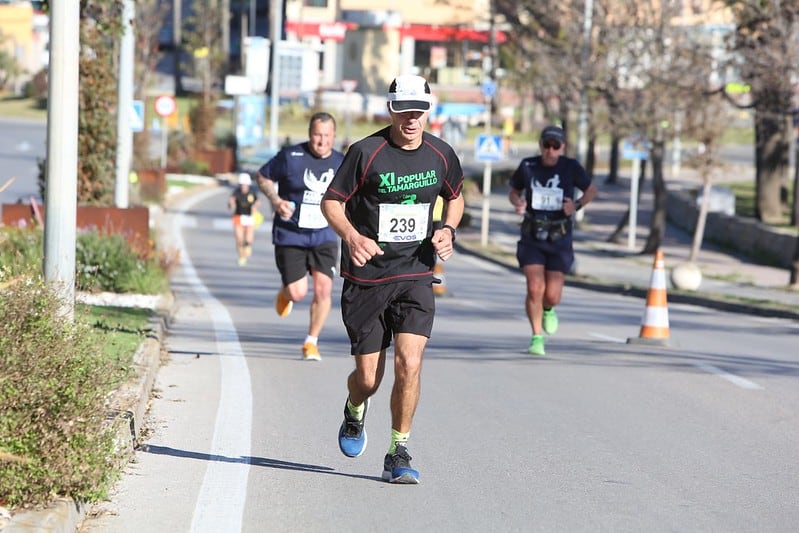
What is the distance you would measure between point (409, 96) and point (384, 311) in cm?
110

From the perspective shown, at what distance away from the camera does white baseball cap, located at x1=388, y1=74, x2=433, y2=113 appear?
23.8 ft

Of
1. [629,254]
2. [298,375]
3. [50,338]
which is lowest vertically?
[629,254]

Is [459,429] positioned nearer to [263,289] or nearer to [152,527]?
[152,527]

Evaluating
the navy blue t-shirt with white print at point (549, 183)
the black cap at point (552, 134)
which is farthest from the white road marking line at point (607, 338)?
the black cap at point (552, 134)

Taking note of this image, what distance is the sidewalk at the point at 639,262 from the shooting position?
23906 mm

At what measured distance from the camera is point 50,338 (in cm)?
691

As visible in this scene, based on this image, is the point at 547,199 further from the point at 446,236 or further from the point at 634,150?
the point at 634,150

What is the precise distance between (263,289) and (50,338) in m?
14.9

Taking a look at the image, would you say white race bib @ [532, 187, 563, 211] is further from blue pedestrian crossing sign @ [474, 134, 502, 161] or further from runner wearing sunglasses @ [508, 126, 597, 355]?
blue pedestrian crossing sign @ [474, 134, 502, 161]

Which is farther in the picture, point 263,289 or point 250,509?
point 263,289

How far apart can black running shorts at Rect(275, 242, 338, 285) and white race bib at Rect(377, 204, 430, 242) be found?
4.86 metres

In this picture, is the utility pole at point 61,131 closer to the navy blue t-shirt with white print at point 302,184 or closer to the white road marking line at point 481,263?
the navy blue t-shirt with white print at point 302,184

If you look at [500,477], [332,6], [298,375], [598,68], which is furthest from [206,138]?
[500,477]

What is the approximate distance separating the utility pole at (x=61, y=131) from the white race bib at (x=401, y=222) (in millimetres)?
2527
